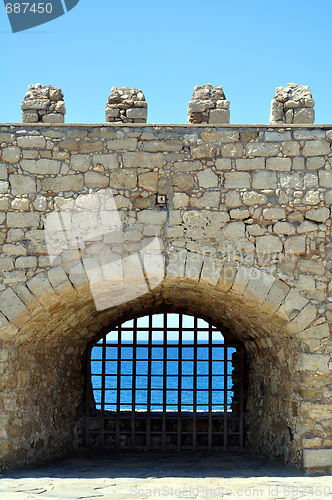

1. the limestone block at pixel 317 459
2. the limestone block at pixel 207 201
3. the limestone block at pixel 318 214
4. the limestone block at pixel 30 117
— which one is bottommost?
the limestone block at pixel 317 459

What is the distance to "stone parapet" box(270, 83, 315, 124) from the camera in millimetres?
5543

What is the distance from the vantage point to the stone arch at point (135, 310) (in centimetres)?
529

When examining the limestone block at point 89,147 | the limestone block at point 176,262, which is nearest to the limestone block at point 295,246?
the limestone block at point 176,262

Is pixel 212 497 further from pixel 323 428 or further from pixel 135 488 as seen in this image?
pixel 323 428

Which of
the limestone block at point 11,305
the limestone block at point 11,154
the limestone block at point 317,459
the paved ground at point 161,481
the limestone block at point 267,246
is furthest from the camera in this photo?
the limestone block at point 11,154

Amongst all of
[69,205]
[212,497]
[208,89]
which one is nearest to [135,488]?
[212,497]

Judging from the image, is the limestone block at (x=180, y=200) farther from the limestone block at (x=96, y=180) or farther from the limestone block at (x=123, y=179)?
the limestone block at (x=96, y=180)

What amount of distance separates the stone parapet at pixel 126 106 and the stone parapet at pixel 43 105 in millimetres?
480

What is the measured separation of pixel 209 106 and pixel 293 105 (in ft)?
2.73

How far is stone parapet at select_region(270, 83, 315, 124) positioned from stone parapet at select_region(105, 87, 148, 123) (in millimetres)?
1309

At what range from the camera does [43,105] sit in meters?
5.56

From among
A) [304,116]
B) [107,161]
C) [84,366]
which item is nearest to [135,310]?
[84,366]

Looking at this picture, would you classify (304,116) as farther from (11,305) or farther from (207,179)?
(11,305)

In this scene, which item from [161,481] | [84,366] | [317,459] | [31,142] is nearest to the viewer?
[317,459]
